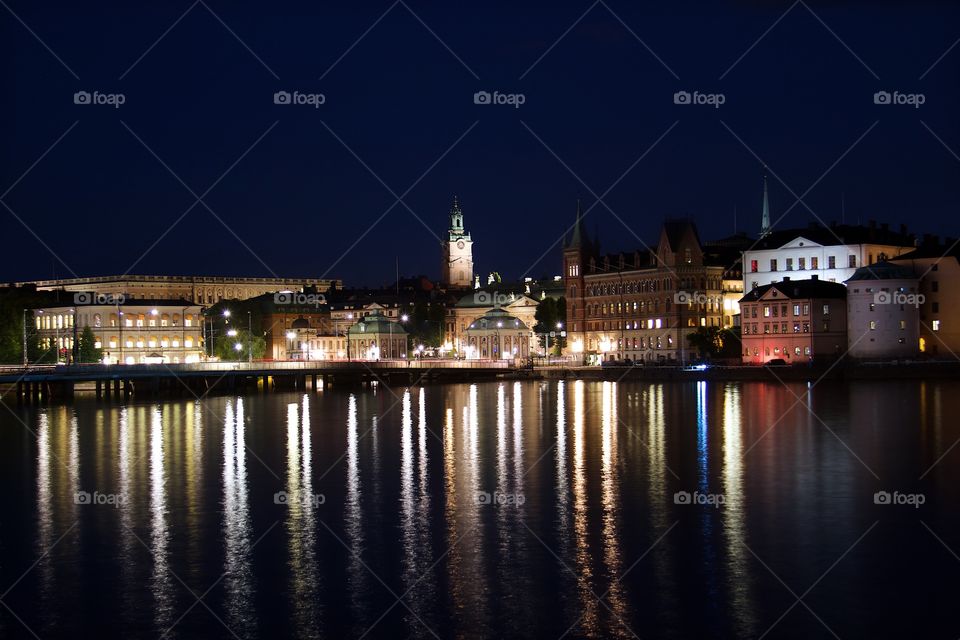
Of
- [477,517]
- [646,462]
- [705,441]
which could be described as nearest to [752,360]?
[705,441]

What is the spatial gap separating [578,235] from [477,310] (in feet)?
102

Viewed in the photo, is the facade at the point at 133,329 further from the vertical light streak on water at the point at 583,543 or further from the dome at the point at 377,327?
the vertical light streak on water at the point at 583,543

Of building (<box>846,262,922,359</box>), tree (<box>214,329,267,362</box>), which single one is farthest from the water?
tree (<box>214,329,267,362</box>)

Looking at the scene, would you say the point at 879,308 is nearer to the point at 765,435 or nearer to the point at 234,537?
the point at 765,435

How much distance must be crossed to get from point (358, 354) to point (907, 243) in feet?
204

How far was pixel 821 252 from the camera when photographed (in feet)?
356

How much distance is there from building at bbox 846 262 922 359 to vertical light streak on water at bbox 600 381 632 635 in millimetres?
50895

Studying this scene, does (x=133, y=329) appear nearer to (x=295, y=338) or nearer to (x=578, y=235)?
(x=295, y=338)

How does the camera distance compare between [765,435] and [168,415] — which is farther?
[168,415]

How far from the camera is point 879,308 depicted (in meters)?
96.5

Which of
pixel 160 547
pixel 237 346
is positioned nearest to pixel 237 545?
pixel 160 547

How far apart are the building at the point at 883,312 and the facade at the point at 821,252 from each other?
613 cm

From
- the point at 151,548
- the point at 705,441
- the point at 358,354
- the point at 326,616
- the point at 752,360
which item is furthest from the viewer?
the point at 358,354

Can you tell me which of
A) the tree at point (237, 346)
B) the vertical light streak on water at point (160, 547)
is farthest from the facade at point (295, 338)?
the vertical light streak on water at point (160, 547)
